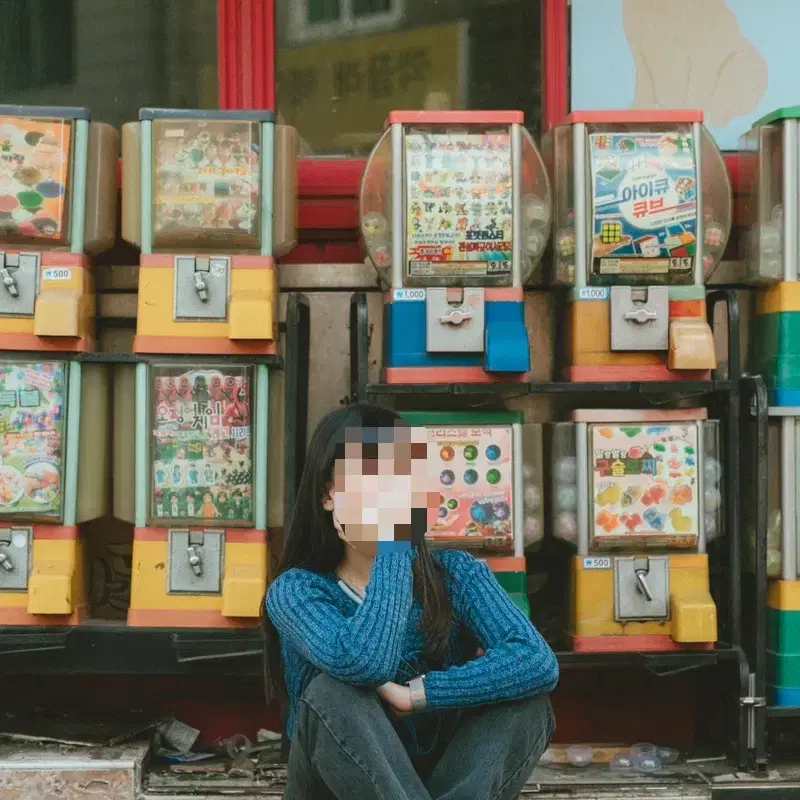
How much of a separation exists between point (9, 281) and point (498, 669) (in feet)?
7.46

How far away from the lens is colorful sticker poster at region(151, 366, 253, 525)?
151 inches

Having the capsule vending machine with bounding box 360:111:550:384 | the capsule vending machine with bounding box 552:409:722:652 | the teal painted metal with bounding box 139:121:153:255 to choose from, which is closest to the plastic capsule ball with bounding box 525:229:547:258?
the capsule vending machine with bounding box 360:111:550:384

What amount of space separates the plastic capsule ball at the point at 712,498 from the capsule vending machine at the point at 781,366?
19 cm

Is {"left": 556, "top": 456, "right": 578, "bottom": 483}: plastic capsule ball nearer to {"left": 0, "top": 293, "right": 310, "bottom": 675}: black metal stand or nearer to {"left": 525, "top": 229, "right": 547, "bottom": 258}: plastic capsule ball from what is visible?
{"left": 525, "top": 229, "right": 547, "bottom": 258}: plastic capsule ball

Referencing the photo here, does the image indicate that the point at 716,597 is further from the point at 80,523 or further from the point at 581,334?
the point at 80,523

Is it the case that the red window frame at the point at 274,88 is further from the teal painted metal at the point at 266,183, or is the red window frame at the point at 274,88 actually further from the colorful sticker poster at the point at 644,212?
the colorful sticker poster at the point at 644,212

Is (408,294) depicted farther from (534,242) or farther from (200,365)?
(200,365)

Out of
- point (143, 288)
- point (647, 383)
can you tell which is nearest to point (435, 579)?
point (647, 383)

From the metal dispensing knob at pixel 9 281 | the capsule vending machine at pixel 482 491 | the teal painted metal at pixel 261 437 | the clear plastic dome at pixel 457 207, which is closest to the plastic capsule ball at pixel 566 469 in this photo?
the capsule vending machine at pixel 482 491

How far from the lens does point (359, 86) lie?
4543 mm

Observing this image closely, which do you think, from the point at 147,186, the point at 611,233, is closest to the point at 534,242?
the point at 611,233

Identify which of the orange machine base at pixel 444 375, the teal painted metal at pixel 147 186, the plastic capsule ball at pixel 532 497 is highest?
the teal painted metal at pixel 147 186

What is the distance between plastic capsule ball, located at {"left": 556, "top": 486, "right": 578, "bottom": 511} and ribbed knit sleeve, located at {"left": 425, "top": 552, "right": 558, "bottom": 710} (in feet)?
4.58

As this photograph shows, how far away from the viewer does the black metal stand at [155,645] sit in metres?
3.75
